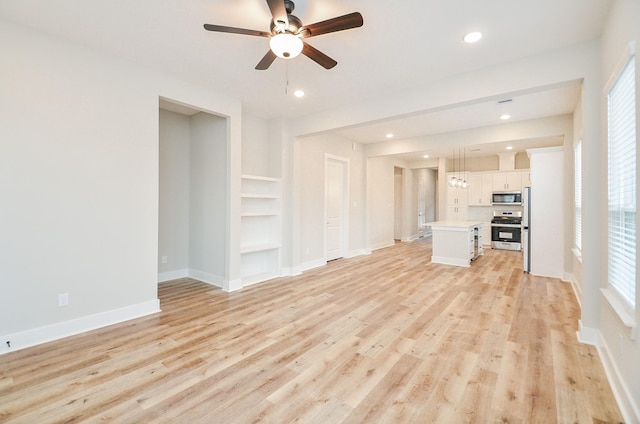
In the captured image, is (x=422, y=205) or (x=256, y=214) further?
(x=422, y=205)

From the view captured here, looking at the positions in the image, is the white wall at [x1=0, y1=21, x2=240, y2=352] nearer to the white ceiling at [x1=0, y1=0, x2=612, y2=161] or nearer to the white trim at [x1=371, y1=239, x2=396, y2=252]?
the white ceiling at [x1=0, y1=0, x2=612, y2=161]

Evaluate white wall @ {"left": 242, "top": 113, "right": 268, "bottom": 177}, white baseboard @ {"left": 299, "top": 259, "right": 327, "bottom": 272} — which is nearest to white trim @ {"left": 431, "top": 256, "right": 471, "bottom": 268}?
white baseboard @ {"left": 299, "top": 259, "right": 327, "bottom": 272}

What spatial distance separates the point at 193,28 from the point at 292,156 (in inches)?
109

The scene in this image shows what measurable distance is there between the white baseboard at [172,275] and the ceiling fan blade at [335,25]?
4.29 meters

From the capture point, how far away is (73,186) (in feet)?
9.43

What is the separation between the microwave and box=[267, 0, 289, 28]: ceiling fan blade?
8179 mm

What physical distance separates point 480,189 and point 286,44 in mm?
8305

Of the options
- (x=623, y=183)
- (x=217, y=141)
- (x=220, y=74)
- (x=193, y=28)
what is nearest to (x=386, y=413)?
(x=623, y=183)

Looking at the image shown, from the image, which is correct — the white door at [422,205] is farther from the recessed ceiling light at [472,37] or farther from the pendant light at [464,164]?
the recessed ceiling light at [472,37]

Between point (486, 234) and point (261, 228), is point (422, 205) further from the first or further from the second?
point (261, 228)

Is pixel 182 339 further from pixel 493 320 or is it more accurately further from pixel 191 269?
Result: pixel 493 320

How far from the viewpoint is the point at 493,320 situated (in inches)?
127

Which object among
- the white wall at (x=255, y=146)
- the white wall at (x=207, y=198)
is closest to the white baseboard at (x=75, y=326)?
the white wall at (x=207, y=198)

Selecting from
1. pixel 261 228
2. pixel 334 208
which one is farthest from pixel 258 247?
pixel 334 208
